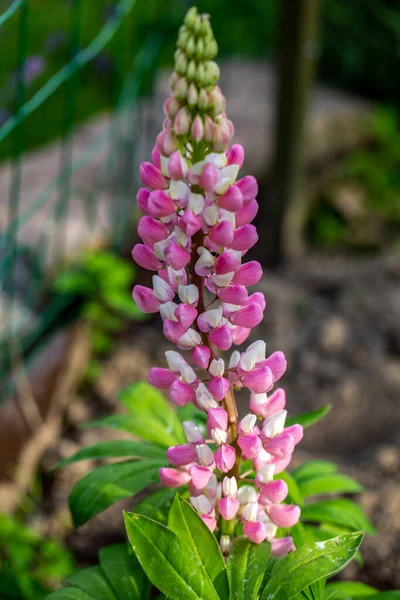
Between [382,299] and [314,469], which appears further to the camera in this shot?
[382,299]

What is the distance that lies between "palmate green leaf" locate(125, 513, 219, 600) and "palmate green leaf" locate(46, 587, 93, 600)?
0.17 m

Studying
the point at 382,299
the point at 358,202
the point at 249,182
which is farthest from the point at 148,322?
the point at 249,182

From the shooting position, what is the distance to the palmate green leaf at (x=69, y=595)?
1.19m

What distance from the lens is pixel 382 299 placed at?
12.7 feet

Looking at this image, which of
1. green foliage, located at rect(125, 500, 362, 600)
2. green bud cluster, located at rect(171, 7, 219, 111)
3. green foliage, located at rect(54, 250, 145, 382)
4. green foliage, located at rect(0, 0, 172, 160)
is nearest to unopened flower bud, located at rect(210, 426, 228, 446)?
green foliage, located at rect(125, 500, 362, 600)

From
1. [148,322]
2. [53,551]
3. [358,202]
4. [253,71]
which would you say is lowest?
[53,551]

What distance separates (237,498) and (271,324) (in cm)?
245

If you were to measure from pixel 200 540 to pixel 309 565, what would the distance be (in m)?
0.15

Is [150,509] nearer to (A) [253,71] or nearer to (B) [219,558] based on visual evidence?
(B) [219,558]

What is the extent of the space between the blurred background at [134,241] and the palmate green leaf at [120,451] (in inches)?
20.6

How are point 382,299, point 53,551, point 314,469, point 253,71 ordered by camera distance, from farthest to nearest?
point 253,71, point 382,299, point 53,551, point 314,469

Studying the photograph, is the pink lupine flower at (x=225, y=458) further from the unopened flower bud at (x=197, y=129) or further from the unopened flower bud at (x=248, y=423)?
the unopened flower bud at (x=197, y=129)

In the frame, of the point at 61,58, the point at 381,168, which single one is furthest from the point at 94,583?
the point at 61,58

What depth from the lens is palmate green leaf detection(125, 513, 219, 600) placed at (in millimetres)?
1075
